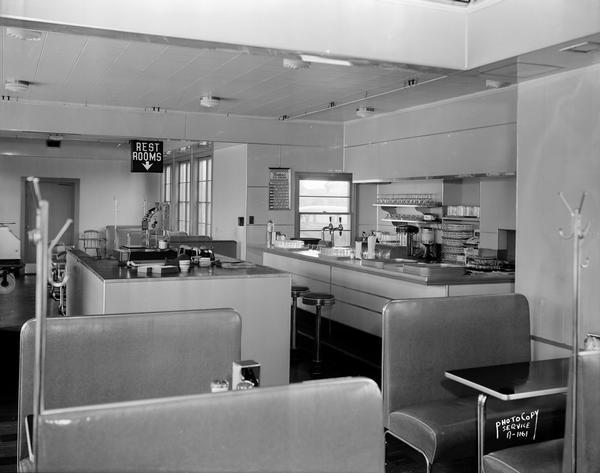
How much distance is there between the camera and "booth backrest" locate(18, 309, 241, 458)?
8.36 ft

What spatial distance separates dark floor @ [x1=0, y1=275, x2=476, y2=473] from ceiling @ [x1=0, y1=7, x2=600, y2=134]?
2.15 metres

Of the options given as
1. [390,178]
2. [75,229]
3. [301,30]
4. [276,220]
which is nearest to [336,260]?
[390,178]

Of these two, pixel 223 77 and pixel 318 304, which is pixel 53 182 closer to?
pixel 223 77

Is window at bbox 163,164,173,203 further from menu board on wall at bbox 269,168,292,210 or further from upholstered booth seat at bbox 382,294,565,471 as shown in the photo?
upholstered booth seat at bbox 382,294,565,471

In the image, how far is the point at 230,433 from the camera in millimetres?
1745

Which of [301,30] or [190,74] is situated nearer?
[301,30]

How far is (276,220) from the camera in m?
8.29

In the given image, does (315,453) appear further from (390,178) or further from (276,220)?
(276,220)

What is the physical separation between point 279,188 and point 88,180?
6.22 meters

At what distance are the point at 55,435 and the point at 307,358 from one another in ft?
13.7

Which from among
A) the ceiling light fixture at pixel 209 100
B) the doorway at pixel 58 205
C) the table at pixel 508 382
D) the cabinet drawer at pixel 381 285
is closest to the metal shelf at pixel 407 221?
the cabinet drawer at pixel 381 285

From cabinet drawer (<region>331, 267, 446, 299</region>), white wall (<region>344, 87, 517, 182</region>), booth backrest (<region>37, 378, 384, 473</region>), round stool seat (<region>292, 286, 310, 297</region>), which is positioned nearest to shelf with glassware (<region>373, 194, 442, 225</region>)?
white wall (<region>344, 87, 517, 182</region>)

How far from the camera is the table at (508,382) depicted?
258cm

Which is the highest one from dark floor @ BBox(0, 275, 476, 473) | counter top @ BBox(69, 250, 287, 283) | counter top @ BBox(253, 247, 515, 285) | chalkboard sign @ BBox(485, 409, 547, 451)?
counter top @ BBox(69, 250, 287, 283)
